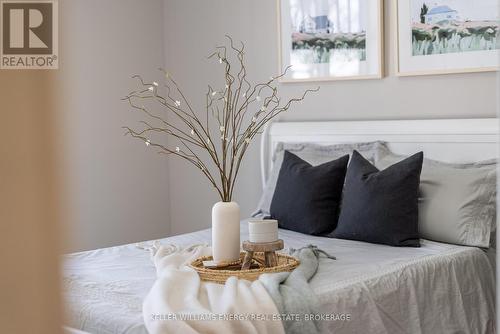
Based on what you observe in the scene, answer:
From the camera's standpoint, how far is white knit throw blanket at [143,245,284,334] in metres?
2.11

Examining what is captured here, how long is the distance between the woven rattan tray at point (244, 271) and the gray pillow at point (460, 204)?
83cm

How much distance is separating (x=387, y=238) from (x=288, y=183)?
69 centimetres

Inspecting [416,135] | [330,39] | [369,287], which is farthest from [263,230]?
[330,39]

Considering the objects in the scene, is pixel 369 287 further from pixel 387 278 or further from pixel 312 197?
pixel 312 197

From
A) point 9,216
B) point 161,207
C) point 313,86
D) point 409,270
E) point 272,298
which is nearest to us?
point 9,216

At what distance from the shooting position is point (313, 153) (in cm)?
395

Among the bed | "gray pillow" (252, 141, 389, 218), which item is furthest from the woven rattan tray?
"gray pillow" (252, 141, 389, 218)

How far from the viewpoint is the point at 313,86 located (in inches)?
165

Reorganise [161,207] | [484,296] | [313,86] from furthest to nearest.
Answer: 1. [161,207]
2. [313,86]
3. [484,296]

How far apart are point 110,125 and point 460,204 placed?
95.0 inches

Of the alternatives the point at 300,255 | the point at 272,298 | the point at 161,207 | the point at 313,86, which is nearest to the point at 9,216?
the point at 272,298

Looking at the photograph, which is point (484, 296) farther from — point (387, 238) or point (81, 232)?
point (81, 232)

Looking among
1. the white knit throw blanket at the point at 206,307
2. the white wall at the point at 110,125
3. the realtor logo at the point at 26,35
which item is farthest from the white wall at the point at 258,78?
the realtor logo at the point at 26,35

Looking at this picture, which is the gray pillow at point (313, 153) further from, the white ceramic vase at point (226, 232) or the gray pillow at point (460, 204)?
the white ceramic vase at point (226, 232)
